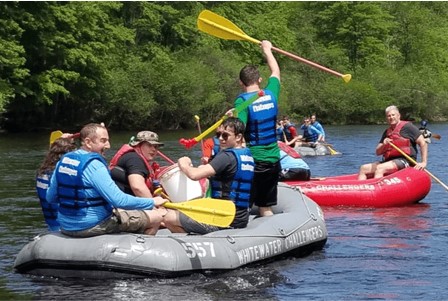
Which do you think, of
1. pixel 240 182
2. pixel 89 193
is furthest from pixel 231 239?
pixel 89 193

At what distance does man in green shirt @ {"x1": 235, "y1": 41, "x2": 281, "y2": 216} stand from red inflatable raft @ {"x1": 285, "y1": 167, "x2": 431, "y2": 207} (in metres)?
3.30

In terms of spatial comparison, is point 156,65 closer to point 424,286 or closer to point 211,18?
point 211,18

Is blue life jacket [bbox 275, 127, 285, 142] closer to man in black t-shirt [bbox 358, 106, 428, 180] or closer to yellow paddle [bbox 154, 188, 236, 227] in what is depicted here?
man in black t-shirt [bbox 358, 106, 428, 180]

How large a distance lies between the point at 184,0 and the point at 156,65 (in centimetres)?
430

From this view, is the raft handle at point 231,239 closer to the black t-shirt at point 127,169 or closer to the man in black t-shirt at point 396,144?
the black t-shirt at point 127,169

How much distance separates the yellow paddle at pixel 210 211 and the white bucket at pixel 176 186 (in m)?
1.34

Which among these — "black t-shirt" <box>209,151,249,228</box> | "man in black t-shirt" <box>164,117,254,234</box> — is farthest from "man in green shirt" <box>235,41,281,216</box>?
"black t-shirt" <box>209,151,249,228</box>

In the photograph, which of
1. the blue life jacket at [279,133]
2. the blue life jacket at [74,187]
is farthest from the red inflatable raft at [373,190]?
the blue life jacket at [279,133]

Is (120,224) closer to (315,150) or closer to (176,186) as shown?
(176,186)

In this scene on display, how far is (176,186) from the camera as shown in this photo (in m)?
→ 8.61

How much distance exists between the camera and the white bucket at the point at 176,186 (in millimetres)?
8578

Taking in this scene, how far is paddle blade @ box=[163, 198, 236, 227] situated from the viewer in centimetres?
698

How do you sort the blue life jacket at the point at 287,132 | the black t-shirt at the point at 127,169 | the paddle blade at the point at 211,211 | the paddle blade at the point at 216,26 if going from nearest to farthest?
the paddle blade at the point at 211,211, the black t-shirt at the point at 127,169, the paddle blade at the point at 216,26, the blue life jacket at the point at 287,132

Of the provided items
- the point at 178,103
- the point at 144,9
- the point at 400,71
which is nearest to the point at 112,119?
the point at 178,103
